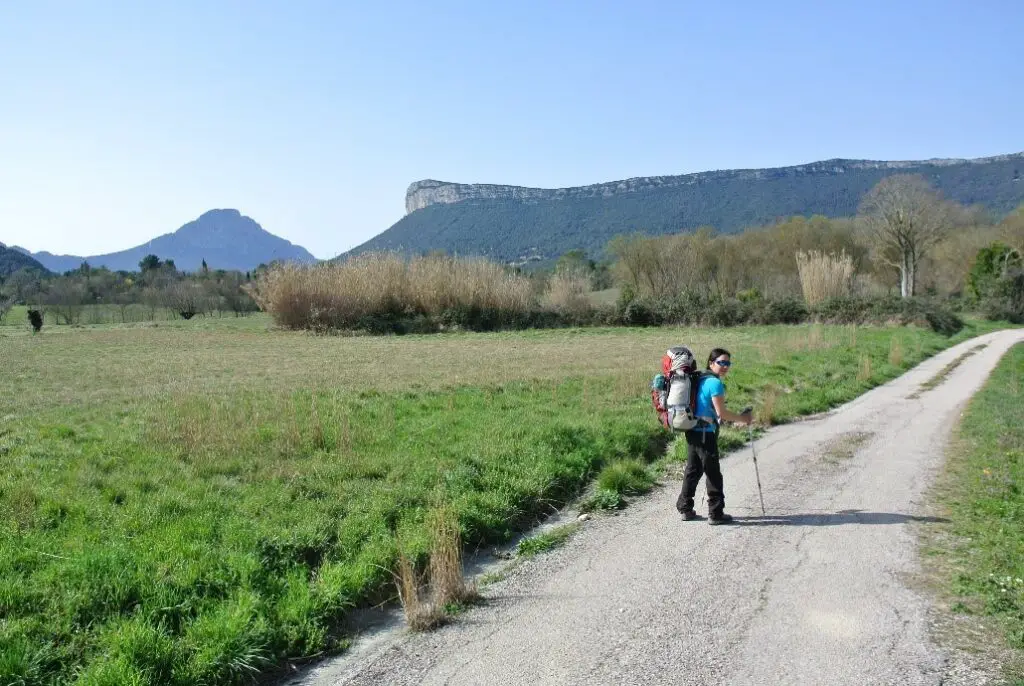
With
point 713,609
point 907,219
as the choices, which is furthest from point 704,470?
point 907,219

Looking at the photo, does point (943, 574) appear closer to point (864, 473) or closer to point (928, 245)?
point (864, 473)

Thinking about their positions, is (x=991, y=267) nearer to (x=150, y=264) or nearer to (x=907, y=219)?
(x=907, y=219)

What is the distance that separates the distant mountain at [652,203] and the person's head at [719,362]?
413ft

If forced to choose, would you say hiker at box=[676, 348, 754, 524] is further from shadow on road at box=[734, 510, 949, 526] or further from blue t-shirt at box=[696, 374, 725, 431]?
shadow on road at box=[734, 510, 949, 526]

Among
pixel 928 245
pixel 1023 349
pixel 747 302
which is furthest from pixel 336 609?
pixel 928 245

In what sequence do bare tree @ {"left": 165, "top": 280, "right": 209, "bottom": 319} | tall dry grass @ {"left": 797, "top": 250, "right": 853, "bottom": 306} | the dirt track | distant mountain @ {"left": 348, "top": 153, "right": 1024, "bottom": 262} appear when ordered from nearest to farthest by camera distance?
the dirt track, tall dry grass @ {"left": 797, "top": 250, "right": 853, "bottom": 306}, bare tree @ {"left": 165, "top": 280, "right": 209, "bottom": 319}, distant mountain @ {"left": 348, "top": 153, "right": 1024, "bottom": 262}

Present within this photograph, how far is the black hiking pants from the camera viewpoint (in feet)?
23.6

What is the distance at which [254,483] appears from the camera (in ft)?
26.1

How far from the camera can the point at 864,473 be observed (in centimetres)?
928

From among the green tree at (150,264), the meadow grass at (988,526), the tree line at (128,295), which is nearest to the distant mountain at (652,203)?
the green tree at (150,264)

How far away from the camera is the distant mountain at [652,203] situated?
142 m

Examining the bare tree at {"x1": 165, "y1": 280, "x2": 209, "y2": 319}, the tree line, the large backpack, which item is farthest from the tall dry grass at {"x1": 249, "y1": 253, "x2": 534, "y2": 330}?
the large backpack

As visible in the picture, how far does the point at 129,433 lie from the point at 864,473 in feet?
33.3

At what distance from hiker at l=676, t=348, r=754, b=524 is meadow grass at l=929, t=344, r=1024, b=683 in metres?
1.91
